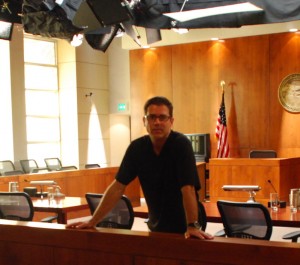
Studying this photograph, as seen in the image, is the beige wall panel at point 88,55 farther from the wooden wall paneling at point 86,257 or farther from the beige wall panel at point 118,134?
the wooden wall paneling at point 86,257

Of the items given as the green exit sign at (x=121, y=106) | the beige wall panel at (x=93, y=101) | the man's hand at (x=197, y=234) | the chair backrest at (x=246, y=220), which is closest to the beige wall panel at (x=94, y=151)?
the beige wall panel at (x=93, y=101)

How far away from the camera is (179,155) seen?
289 centimetres

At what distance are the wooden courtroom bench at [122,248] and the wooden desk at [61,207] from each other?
2292 mm

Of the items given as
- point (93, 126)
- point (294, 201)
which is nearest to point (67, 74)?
point (93, 126)

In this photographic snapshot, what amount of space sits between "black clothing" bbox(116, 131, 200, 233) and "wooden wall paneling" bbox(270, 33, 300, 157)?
872cm

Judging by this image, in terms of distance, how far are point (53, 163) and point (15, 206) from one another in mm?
7777

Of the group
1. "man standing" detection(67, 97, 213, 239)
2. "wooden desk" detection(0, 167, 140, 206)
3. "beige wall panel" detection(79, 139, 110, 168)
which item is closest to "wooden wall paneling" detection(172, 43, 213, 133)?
→ "beige wall panel" detection(79, 139, 110, 168)

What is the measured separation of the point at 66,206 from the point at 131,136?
8.53 meters

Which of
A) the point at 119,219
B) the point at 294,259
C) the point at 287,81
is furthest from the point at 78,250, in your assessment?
the point at 287,81

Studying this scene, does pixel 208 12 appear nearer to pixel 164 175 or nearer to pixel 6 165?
pixel 164 175

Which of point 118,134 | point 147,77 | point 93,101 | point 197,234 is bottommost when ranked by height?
point 197,234

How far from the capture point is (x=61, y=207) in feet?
17.7

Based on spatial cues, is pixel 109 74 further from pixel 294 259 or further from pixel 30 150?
pixel 294 259

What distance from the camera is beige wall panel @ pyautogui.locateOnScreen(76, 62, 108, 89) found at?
1388cm
